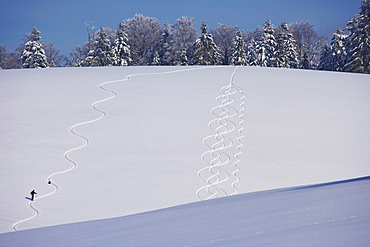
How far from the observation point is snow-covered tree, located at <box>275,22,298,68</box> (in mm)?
27688

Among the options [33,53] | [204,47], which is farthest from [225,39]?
[33,53]

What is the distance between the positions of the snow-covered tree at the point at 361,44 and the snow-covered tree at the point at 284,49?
5054 mm

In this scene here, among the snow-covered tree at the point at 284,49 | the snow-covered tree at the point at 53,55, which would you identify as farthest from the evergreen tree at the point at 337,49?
the snow-covered tree at the point at 53,55

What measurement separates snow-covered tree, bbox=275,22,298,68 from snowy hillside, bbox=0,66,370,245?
1814 cm

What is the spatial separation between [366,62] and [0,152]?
905 inches

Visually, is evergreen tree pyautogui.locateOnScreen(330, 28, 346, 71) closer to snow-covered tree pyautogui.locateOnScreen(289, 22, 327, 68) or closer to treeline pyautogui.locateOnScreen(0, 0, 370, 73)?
treeline pyautogui.locateOnScreen(0, 0, 370, 73)

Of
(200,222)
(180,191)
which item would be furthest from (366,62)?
(200,222)

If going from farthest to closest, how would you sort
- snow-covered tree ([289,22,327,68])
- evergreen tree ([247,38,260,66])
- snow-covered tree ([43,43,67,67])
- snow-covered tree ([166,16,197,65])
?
snow-covered tree ([289,22,327,68]), snow-covered tree ([43,43,67,67]), snow-covered tree ([166,16,197,65]), evergreen tree ([247,38,260,66])

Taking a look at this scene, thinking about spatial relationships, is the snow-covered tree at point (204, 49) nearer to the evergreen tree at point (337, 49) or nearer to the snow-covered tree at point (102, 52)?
the snow-covered tree at point (102, 52)

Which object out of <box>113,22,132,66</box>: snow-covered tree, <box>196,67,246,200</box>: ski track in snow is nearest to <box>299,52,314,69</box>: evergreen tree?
<box>113,22,132,66</box>: snow-covered tree

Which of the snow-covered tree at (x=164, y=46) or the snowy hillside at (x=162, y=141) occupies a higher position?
the snow-covered tree at (x=164, y=46)

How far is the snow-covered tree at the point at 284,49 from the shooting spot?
27.7 meters

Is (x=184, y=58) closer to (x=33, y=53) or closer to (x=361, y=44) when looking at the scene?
(x=33, y=53)

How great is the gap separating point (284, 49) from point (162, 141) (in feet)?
81.1
